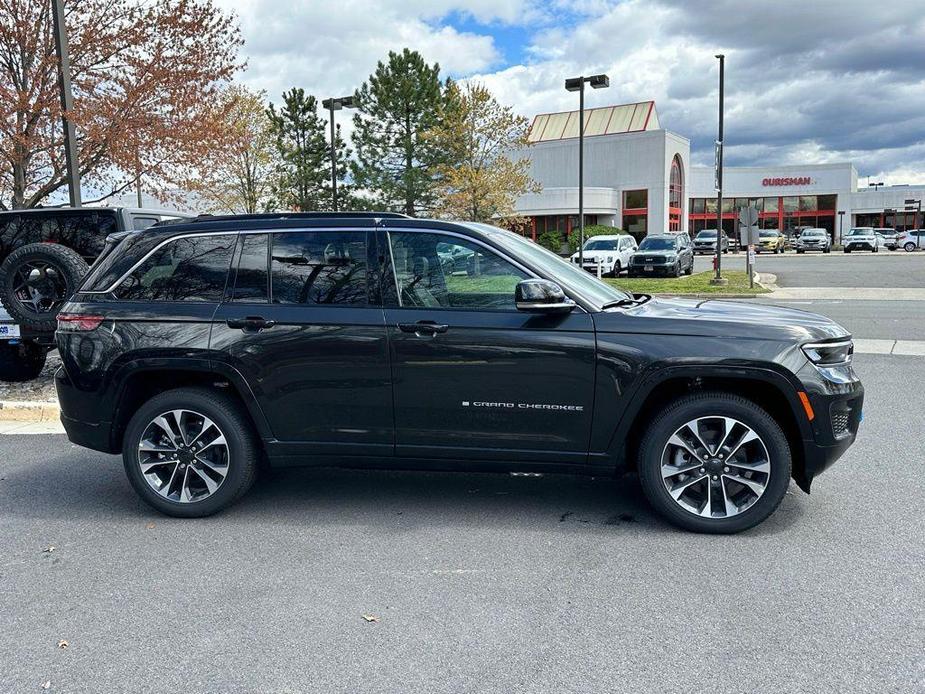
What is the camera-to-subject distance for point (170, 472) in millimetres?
4848

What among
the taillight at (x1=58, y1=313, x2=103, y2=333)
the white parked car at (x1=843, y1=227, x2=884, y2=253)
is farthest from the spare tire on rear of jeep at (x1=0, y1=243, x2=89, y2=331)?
the white parked car at (x1=843, y1=227, x2=884, y2=253)

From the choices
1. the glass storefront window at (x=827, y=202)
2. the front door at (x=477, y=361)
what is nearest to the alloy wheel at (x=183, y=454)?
the front door at (x=477, y=361)

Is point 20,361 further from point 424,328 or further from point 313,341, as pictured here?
point 424,328

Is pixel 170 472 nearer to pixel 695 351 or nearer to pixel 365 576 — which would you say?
pixel 365 576

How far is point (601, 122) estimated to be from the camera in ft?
238

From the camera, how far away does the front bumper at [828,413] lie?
4.23 metres

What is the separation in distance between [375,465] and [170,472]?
51.9 inches

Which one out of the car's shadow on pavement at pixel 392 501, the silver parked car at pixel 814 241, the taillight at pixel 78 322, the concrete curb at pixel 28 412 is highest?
the silver parked car at pixel 814 241

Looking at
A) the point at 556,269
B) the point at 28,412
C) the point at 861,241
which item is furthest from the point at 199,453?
the point at 861,241

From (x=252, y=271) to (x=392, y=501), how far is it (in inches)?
68.4

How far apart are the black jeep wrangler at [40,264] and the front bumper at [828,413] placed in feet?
20.8

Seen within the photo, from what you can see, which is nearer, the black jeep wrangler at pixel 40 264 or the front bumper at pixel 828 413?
the front bumper at pixel 828 413

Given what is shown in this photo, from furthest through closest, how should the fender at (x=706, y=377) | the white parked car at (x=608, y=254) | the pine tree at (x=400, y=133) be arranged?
1. the pine tree at (x=400, y=133)
2. the white parked car at (x=608, y=254)
3. the fender at (x=706, y=377)

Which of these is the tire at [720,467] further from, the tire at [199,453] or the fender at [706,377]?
the tire at [199,453]
